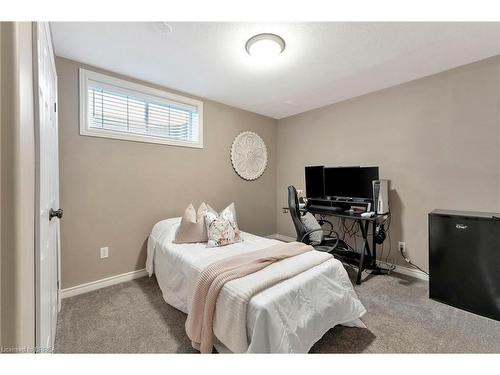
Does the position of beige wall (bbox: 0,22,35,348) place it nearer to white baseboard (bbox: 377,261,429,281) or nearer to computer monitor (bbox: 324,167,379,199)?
computer monitor (bbox: 324,167,379,199)

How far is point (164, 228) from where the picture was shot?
250 centimetres

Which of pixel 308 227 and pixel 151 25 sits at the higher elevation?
pixel 151 25

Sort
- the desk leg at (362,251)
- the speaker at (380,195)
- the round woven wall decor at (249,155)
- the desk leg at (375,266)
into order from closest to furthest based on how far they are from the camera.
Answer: the desk leg at (362,251) → the speaker at (380,195) → the desk leg at (375,266) → the round woven wall decor at (249,155)

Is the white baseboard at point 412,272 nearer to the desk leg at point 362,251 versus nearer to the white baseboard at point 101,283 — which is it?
the desk leg at point 362,251

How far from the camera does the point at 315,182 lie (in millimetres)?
3449

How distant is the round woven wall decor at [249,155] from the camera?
11.8ft

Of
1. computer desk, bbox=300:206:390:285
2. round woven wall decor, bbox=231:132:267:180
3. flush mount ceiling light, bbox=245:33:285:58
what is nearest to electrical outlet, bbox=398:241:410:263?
computer desk, bbox=300:206:390:285

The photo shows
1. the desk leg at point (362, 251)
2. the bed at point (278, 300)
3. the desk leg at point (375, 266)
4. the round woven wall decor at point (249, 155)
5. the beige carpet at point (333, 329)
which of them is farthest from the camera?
the round woven wall decor at point (249, 155)

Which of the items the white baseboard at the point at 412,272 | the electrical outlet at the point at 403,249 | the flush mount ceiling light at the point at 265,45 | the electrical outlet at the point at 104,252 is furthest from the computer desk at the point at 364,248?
the electrical outlet at the point at 104,252

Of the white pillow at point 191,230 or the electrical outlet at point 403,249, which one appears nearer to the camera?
the white pillow at point 191,230

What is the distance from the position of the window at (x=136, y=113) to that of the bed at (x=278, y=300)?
1.38 m
